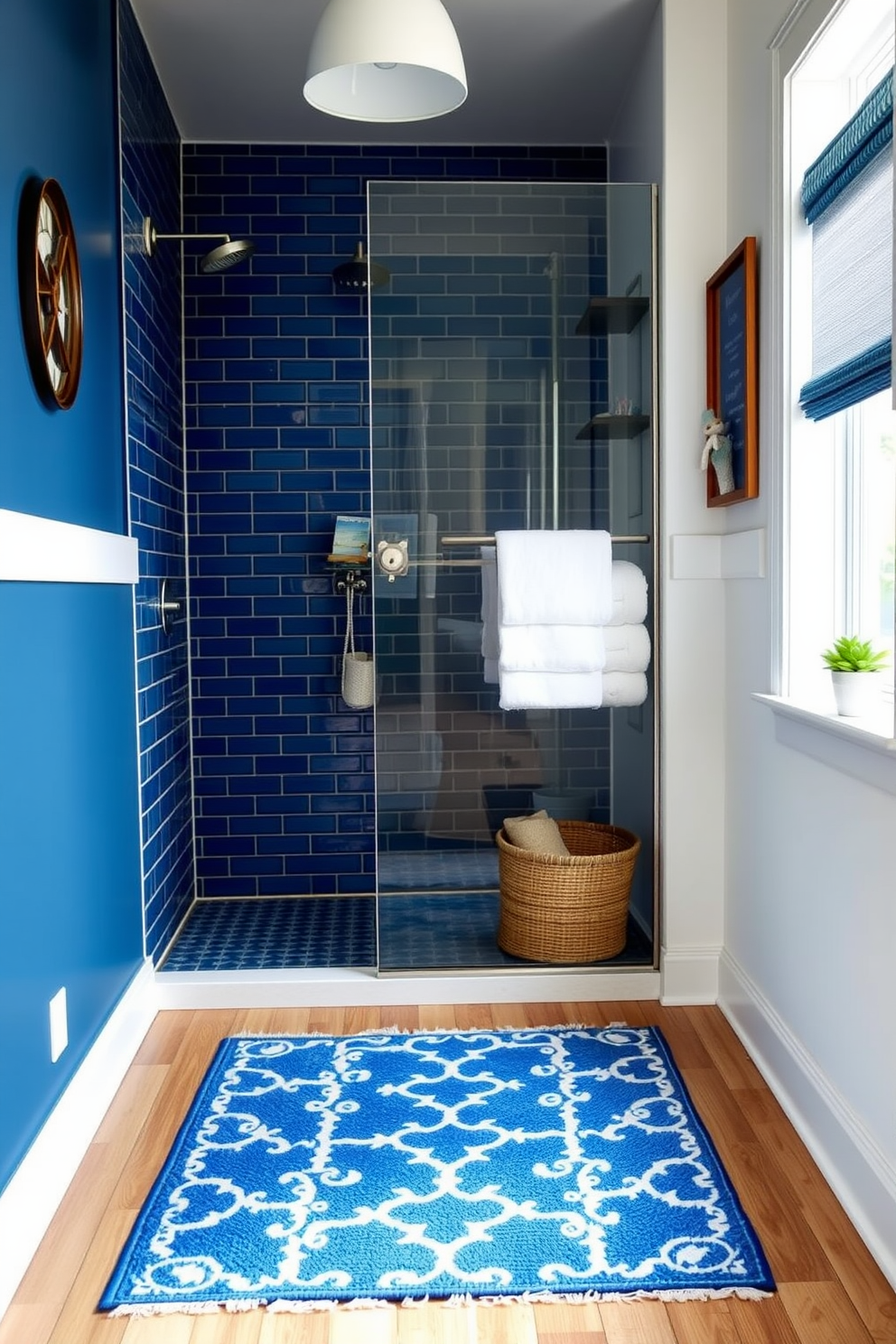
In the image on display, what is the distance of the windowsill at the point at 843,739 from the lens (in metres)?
1.92

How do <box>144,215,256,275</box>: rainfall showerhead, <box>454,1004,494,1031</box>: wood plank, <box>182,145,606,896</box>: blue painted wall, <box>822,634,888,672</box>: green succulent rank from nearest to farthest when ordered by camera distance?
1. <box>822,634,888,672</box>: green succulent
2. <box>454,1004,494,1031</box>: wood plank
3. <box>144,215,256,275</box>: rainfall showerhead
4. <box>182,145,606,896</box>: blue painted wall

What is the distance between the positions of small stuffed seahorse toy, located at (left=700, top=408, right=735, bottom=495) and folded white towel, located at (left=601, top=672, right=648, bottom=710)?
540mm

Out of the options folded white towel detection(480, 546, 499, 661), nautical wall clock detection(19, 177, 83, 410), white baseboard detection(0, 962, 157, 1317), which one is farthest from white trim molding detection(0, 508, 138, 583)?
white baseboard detection(0, 962, 157, 1317)

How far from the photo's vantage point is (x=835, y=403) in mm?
2316

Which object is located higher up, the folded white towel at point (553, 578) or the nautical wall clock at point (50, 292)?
the nautical wall clock at point (50, 292)

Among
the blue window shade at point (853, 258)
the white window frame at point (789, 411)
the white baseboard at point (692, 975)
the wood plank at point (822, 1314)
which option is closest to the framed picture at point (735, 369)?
the white window frame at point (789, 411)

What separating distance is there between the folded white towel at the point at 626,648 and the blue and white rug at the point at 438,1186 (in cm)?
96

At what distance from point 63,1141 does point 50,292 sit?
5.30 feet

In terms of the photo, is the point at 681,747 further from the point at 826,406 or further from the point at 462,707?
the point at 826,406

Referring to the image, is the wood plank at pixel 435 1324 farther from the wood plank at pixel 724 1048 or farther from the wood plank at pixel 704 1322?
the wood plank at pixel 724 1048

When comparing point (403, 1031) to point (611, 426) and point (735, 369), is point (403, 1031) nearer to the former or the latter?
point (611, 426)

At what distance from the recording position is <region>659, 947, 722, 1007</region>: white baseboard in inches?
123

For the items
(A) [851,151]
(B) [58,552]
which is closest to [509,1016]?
(B) [58,552]

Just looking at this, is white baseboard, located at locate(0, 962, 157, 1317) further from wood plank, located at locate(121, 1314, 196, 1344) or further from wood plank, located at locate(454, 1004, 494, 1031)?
wood plank, located at locate(454, 1004, 494, 1031)
